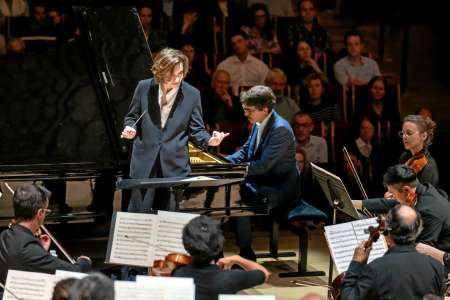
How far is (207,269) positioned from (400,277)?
0.86 metres

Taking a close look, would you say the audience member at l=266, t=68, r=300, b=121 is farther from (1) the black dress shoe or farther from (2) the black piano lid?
(1) the black dress shoe

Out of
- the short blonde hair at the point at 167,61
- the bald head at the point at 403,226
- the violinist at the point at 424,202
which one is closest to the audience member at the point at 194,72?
the short blonde hair at the point at 167,61

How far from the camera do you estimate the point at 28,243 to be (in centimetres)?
516

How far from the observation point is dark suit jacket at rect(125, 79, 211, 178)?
657 centimetres

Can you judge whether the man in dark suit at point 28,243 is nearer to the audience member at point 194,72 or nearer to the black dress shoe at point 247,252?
the black dress shoe at point 247,252

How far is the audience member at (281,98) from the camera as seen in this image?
371 inches

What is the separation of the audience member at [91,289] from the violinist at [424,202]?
2360 millimetres

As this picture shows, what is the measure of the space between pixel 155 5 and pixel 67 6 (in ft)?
2.90

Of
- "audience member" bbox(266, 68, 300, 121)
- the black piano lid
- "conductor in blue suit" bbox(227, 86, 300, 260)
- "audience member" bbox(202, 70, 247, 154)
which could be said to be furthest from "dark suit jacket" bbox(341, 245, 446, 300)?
"audience member" bbox(266, 68, 300, 121)

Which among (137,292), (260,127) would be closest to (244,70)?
(260,127)

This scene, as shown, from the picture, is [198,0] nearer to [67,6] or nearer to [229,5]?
[229,5]

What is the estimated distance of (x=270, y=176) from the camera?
→ 289 inches

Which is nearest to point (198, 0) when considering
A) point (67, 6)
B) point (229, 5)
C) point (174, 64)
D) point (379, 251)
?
point (229, 5)

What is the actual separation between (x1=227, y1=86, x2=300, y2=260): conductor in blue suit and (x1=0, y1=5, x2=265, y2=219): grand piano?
361 mm
